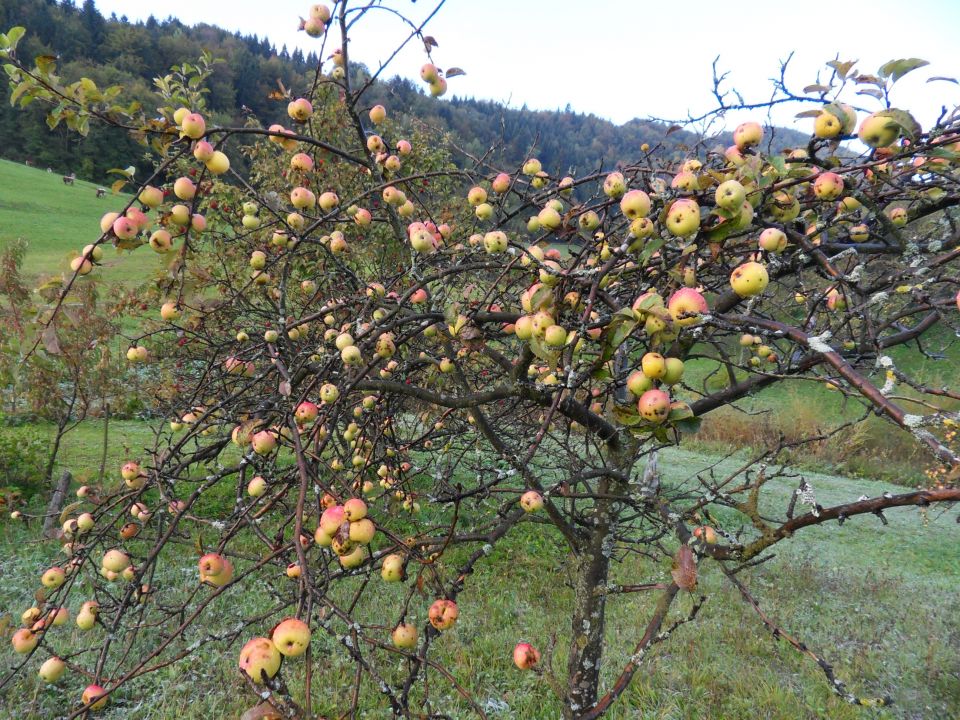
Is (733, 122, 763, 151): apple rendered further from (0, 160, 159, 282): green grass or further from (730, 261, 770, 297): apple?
(0, 160, 159, 282): green grass

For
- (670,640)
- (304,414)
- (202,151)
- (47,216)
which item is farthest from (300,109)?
(47,216)

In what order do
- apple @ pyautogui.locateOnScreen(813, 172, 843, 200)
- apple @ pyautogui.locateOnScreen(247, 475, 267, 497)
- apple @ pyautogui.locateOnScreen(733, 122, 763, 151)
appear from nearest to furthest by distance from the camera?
apple @ pyautogui.locateOnScreen(813, 172, 843, 200) → apple @ pyautogui.locateOnScreen(733, 122, 763, 151) → apple @ pyautogui.locateOnScreen(247, 475, 267, 497)

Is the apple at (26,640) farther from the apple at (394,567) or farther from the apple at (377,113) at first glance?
the apple at (377,113)

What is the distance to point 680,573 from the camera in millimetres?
996

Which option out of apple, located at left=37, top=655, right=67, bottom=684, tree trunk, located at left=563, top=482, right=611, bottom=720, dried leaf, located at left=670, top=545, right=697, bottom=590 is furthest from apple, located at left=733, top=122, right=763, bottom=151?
apple, located at left=37, top=655, right=67, bottom=684

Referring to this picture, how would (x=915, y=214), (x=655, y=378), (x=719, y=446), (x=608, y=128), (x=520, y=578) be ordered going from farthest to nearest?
(x=608, y=128) → (x=719, y=446) → (x=520, y=578) → (x=915, y=214) → (x=655, y=378)

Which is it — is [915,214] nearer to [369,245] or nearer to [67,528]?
[67,528]

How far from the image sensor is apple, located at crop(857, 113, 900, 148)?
91 cm

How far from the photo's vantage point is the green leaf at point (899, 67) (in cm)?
100

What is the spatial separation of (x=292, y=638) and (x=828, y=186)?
1.12m

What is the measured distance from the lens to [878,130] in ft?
3.01

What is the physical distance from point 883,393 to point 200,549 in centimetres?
123

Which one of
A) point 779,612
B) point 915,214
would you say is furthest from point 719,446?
point 915,214

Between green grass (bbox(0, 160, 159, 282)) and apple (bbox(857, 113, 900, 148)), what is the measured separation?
19185 mm
